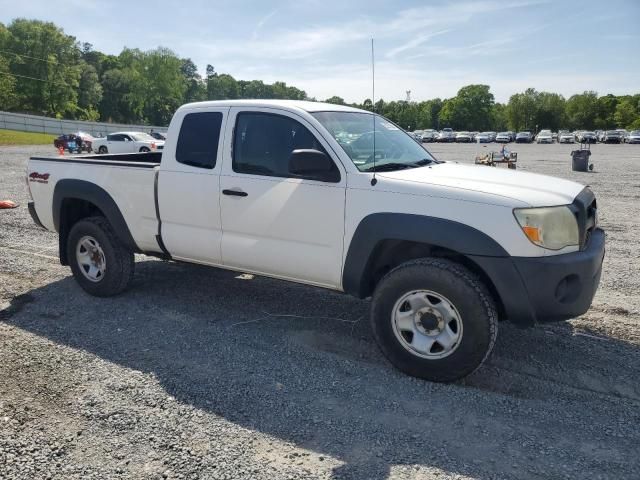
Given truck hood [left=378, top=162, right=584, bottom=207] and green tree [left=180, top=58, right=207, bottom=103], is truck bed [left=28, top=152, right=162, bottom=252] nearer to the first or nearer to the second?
truck hood [left=378, top=162, right=584, bottom=207]

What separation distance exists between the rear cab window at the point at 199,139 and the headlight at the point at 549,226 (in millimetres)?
2624

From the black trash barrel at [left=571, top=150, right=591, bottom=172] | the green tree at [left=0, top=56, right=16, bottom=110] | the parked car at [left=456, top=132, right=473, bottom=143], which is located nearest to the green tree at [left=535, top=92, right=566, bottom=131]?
the parked car at [left=456, top=132, right=473, bottom=143]

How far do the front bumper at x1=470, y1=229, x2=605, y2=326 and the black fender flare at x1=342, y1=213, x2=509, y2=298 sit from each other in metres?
0.11

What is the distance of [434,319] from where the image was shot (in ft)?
12.2

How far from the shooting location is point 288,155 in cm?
437

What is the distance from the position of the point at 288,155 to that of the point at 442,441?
2.45 metres

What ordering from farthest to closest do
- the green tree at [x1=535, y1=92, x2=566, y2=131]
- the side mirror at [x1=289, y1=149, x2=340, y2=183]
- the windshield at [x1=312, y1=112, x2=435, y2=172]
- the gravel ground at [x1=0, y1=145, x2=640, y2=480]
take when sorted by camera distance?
the green tree at [x1=535, y1=92, x2=566, y2=131] → the windshield at [x1=312, y1=112, x2=435, y2=172] → the side mirror at [x1=289, y1=149, x2=340, y2=183] → the gravel ground at [x1=0, y1=145, x2=640, y2=480]

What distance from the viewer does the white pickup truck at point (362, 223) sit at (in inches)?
139

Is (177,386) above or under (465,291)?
under

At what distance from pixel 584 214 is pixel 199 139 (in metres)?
3.23

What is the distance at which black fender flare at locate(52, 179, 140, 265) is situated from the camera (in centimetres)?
526

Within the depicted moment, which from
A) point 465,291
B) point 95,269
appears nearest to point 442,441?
point 465,291

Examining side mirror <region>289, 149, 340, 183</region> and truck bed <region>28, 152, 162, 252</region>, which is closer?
side mirror <region>289, 149, 340, 183</region>

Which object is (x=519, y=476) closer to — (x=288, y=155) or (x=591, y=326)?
(x=591, y=326)
